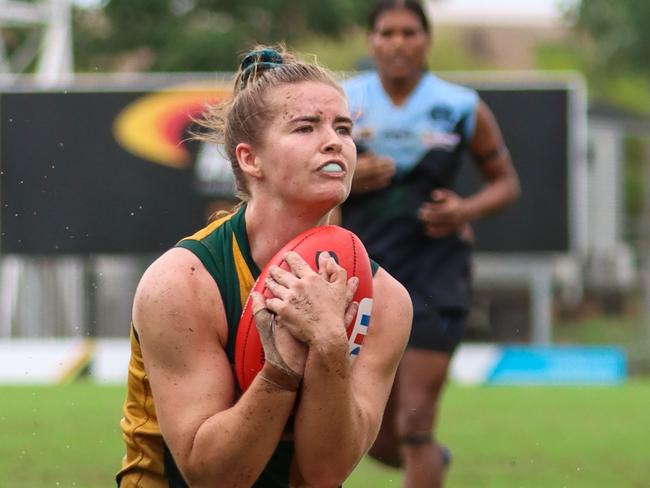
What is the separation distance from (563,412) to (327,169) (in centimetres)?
914

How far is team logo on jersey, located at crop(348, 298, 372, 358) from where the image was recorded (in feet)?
12.4

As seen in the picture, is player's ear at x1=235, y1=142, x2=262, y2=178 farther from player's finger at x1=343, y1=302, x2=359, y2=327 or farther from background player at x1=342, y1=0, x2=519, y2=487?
background player at x1=342, y1=0, x2=519, y2=487

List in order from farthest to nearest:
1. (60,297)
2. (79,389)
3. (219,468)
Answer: (60,297) → (79,389) → (219,468)

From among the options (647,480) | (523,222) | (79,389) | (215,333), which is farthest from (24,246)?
(215,333)

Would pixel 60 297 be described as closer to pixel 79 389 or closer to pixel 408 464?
pixel 79 389

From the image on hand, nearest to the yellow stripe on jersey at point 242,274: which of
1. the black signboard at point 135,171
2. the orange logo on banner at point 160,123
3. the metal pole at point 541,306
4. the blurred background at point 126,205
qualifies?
the blurred background at point 126,205

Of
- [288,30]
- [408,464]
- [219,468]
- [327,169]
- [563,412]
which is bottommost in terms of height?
[563,412]

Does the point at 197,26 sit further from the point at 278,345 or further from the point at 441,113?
the point at 278,345

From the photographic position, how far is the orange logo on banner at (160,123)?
1683cm

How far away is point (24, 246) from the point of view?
1686 centimetres

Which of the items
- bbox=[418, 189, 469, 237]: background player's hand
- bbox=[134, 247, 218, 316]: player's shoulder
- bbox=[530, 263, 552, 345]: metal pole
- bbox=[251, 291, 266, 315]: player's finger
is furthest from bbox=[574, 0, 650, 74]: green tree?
bbox=[251, 291, 266, 315]: player's finger

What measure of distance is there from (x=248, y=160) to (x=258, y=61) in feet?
0.94

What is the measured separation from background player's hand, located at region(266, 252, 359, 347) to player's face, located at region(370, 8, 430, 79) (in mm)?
3229

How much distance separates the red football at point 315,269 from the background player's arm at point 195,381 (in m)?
0.09
